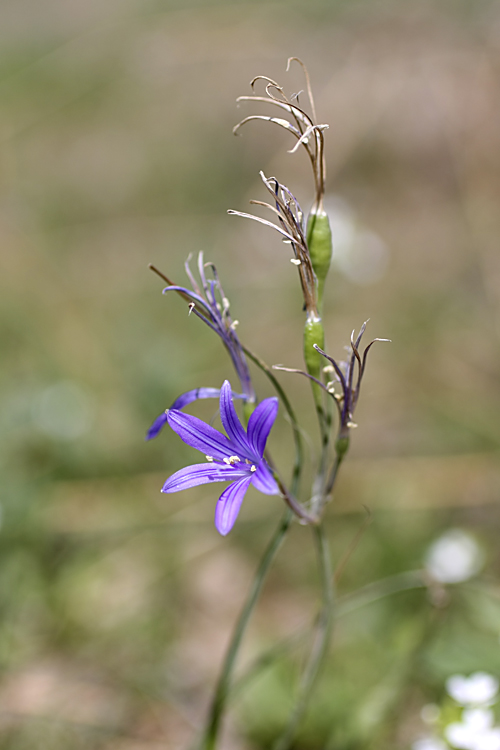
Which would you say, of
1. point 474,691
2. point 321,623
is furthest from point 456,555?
point 321,623

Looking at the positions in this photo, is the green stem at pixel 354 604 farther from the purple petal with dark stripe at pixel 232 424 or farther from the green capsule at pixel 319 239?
the green capsule at pixel 319 239

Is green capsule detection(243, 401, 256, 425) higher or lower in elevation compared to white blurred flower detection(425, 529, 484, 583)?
higher

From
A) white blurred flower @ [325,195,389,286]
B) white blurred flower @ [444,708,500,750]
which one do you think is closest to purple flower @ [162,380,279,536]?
white blurred flower @ [444,708,500,750]

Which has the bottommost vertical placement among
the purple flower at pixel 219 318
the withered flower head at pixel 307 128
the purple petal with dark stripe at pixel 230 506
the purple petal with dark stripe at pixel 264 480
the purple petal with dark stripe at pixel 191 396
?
the purple petal with dark stripe at pixel 230 506

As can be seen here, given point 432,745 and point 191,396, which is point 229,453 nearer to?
point 191,396

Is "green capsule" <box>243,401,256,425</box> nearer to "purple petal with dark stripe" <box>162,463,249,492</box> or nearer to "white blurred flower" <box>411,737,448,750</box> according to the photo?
"purple petal with dark stripe" <box>162,463,249,492</box>

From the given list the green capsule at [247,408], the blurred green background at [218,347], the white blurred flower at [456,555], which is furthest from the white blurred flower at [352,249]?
the green capsule at [247,408]

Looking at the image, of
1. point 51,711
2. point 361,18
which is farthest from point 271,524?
point 361,18
